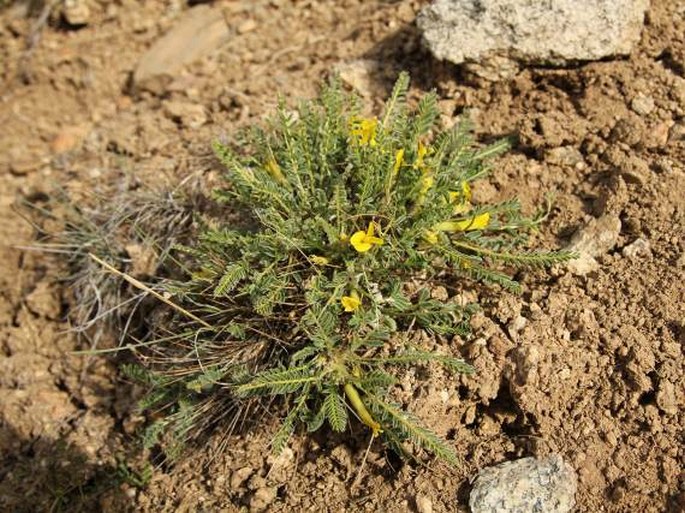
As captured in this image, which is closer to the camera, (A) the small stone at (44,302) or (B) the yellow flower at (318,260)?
(B) the yellow flower at (318,260)

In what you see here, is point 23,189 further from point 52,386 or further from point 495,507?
point 495,507

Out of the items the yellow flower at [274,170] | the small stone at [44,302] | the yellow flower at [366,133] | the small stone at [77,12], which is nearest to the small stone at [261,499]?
the yellow flower at [274,170]

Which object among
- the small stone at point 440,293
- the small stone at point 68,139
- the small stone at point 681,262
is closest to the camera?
the small stone at point 681,262

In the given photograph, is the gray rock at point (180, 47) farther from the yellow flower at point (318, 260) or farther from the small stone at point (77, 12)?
the yellow flower at point (318, 260)

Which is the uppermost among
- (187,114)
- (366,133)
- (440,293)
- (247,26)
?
(366,133)

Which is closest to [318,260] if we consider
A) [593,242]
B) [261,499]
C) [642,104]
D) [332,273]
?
[332,273]

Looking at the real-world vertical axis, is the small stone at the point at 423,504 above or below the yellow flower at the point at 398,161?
below

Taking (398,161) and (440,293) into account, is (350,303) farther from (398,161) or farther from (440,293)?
(398,161)

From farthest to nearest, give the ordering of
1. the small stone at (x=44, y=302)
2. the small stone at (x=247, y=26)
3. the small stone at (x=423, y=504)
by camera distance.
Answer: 1. the small stone at (x=247, y=26)
2. the small stone at (x=44, y=302)
3. the small stone at (x=423, y=504)
